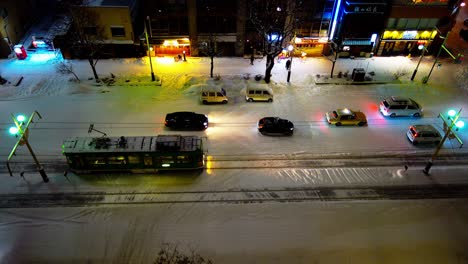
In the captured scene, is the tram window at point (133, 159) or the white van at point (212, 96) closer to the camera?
the tram window at point (133, 159)

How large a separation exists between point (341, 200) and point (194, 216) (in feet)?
38.2

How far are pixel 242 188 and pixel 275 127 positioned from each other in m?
8.11

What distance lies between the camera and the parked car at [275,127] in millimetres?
31812

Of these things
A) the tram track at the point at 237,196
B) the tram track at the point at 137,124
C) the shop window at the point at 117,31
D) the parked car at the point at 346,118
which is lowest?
the tram track at the point at 237,196

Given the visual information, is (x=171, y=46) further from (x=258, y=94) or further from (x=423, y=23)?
(x=423, y=23)

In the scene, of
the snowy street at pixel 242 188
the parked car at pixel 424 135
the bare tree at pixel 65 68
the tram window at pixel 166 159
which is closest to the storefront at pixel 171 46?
the snowy street at pixel 242 188

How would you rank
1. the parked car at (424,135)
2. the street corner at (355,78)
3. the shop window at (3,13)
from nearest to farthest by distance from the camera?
the parked car at (424,135), the street corner at (355,78), the shop window at (3,13)

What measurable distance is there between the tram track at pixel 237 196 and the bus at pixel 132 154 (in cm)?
224

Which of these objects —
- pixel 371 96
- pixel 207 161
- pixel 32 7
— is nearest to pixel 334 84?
pixel 371 96

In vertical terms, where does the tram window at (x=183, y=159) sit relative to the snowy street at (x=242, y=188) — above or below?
above

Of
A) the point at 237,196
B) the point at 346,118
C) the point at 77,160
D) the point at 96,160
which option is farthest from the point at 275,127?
the point at 77,160

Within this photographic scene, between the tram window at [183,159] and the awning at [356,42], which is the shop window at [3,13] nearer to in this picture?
the tram window at [183,159]

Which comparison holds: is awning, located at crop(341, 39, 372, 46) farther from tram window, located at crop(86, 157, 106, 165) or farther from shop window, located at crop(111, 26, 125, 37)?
tram window, located at crop(86, 157, 106, 165)

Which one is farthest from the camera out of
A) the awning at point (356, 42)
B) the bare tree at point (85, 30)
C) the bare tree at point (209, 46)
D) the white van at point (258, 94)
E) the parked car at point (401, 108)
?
the awning at point (356, 42)
